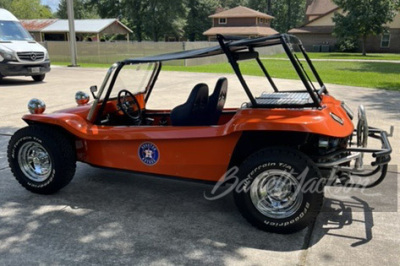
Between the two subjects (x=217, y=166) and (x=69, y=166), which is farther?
(x=69, y=166)

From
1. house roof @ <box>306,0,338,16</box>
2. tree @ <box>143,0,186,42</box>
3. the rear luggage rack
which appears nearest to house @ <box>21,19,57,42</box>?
tree @ <box>143,0,186,42</box>

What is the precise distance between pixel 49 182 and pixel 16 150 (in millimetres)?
519

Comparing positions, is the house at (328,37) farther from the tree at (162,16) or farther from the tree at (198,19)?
the tree at (198,19)

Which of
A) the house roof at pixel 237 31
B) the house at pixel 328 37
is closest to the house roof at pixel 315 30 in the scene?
the house at pixel 328 37

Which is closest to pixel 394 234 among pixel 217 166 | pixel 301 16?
pixel 217 166

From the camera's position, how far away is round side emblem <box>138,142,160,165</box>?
3.62 m

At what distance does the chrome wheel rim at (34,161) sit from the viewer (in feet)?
13.1

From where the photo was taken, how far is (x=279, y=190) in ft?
10.6

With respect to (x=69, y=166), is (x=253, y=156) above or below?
above

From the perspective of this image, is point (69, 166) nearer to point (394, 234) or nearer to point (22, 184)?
point (22, 184)

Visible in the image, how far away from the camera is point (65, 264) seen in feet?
8.99

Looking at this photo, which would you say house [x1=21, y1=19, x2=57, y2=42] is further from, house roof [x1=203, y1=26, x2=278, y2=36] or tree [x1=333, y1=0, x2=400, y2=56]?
tree [x1=333, y1=0, x2=400, y2=56]

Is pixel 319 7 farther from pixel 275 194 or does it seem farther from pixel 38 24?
pixel 275 194

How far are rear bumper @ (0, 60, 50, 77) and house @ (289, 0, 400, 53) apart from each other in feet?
130
